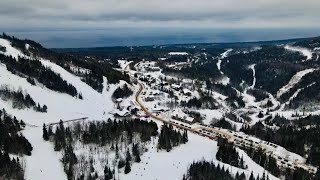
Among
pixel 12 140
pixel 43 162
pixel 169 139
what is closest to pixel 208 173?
pixel 169 139

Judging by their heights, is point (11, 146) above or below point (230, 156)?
above

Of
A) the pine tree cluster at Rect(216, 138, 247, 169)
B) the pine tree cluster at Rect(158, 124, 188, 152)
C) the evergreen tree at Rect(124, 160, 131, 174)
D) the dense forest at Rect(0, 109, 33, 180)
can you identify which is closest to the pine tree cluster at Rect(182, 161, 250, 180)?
the pine tree cluster at Rect(216, 138, 247, 169)

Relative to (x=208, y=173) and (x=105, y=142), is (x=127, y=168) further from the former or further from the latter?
(x=208, y=173)

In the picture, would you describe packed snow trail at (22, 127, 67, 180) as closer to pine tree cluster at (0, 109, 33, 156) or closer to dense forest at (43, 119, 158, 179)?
dense forest at (43, 119, 158, 179)

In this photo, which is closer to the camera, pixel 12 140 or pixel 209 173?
pixel 209 173

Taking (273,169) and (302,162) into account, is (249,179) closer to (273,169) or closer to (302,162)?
(273,169)

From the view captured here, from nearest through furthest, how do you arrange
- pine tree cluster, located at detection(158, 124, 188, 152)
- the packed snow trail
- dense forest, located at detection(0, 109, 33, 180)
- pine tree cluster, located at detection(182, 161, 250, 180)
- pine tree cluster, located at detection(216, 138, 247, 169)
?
pine tree cluster, located at detection(182, 161, 250, 180) → dense forest, located at detection(0, 109, 33, 180) → the packed snow trail → pine tree cluster, located at detection(216, 138, 247, 169) → pine tree cluster, located at detection(158, 124, 188, 152)
